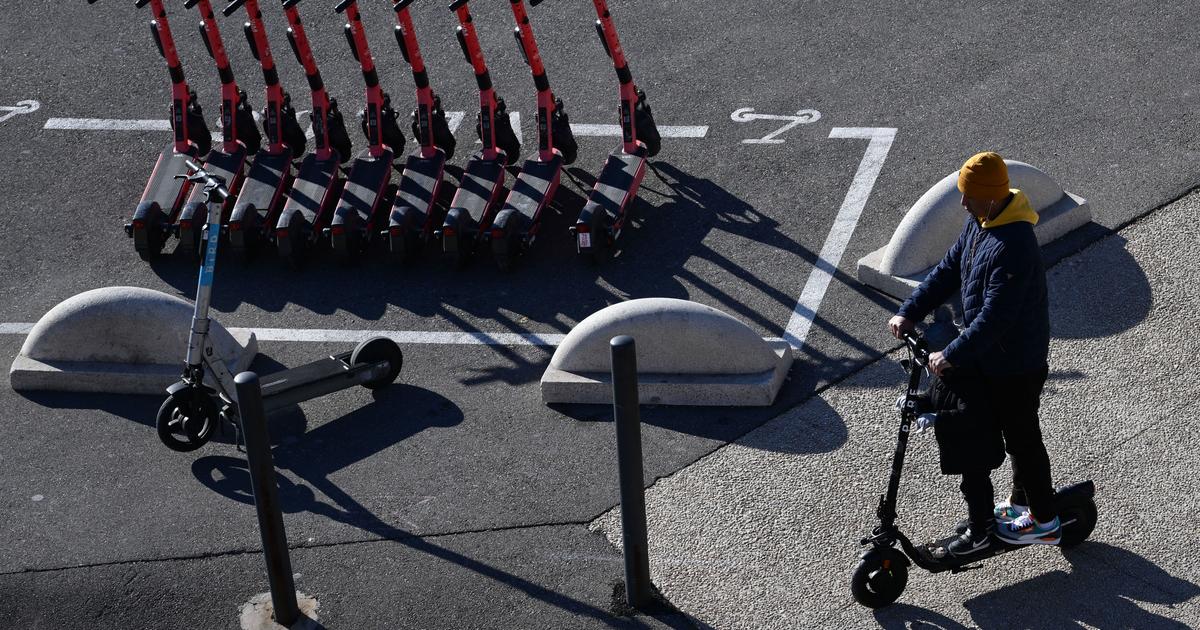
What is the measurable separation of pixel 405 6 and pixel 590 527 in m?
3.91

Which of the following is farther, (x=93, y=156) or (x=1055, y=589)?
(x=93, y=156)

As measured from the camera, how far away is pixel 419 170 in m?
10.0

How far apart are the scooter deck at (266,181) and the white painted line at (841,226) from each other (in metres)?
3.65

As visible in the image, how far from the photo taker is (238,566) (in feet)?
23.1

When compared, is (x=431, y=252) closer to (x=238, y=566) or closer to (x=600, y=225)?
(x=600, y=225)

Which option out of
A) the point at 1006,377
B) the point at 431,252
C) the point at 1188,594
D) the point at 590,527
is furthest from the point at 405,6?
the point at 1188,594

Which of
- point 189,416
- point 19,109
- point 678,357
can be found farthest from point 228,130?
point 678,357

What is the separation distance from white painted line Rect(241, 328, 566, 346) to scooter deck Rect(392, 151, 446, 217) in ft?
3.45

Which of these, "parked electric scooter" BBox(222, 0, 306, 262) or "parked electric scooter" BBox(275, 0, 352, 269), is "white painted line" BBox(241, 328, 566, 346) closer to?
"parked electric scooter" BBox(275, 0, 352, 269)

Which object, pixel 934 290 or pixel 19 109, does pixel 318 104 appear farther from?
pixel 934 290

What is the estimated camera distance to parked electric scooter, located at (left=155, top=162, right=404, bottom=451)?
25.2 ft

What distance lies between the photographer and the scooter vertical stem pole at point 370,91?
9812 mm

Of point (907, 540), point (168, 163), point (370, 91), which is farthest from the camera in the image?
point (168, 163)

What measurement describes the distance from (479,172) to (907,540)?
15.1 feet
